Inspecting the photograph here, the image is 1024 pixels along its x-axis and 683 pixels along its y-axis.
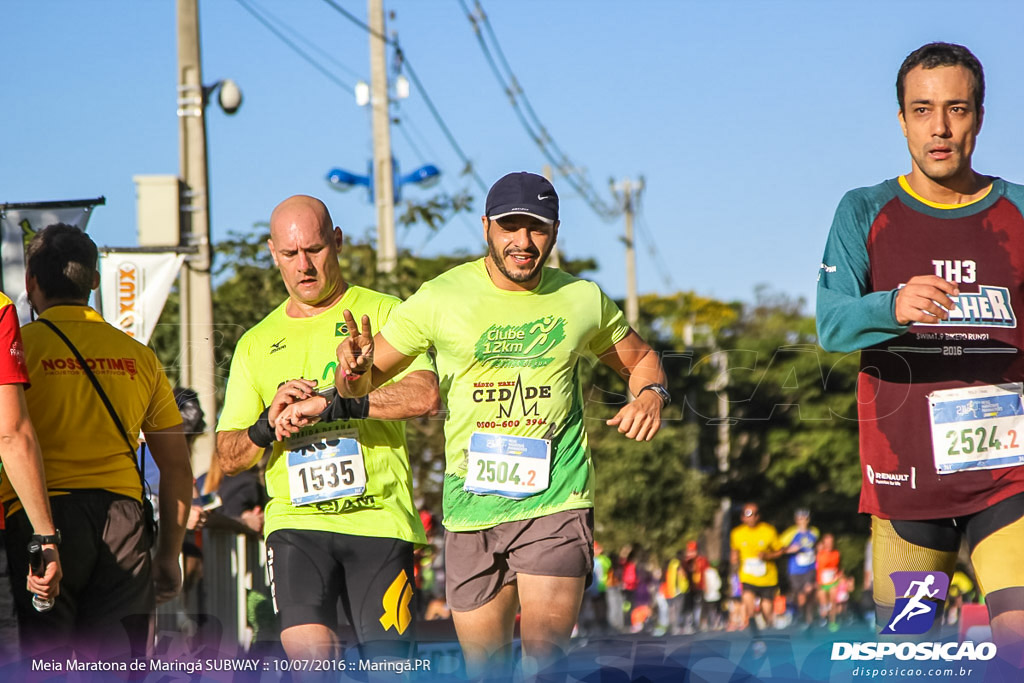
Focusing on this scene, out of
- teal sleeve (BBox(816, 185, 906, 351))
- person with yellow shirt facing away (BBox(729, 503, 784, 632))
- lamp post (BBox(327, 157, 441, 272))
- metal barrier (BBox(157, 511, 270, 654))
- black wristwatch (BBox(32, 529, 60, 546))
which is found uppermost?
lamp post (BBox(327, 157, 441, 272))

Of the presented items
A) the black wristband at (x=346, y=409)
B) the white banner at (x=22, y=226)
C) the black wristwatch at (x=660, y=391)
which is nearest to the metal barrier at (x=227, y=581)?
the white banner at (x=22, y=226)

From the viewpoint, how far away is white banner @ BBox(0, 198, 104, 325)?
22.0 feet

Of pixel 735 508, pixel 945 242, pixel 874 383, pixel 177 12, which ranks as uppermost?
pixel 177 12

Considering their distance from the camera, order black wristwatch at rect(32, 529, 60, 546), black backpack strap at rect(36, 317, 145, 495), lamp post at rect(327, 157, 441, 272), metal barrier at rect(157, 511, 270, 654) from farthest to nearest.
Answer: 1. lamp post at rect(327, 157, 441, 272)
2. metal barrier at rect(157, 511, 270, 654)
3. black backpack strap at rect(36, 317, 145, 495)
4. black wristwatch at rect(32, 529, 60, 546)

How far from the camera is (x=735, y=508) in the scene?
4431cm

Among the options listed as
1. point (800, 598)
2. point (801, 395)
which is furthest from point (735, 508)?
point (800, 598)

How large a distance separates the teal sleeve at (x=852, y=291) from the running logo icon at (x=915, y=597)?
89 cm

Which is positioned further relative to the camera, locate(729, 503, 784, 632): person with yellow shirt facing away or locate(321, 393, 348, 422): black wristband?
locate(729, 503, 784, 632): person with yellow shirt facing away

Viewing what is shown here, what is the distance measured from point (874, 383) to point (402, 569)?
2270 millimetres

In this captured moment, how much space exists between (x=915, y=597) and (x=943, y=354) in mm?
899

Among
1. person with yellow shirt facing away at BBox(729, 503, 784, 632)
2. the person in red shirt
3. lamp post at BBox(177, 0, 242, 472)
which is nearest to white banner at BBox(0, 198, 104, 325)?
the person in red shirt

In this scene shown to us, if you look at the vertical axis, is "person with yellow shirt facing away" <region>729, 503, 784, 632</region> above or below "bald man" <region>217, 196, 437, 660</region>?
below

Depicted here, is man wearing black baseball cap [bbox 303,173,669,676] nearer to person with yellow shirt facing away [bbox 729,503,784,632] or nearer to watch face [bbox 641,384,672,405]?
watch face [bbox 641,384,672,405]

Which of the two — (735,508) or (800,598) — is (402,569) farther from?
(735,508)
